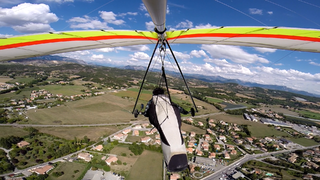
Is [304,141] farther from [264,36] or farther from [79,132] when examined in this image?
[79,132]

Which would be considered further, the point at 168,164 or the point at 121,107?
the point at 121,107

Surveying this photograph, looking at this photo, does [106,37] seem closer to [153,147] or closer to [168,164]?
[168,164]

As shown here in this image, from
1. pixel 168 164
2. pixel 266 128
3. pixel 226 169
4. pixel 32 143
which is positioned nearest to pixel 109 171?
pixel 32 143

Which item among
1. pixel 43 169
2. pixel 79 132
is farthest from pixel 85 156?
pixel 79 132

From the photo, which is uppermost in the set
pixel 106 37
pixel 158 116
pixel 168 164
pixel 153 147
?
pixel 106 37

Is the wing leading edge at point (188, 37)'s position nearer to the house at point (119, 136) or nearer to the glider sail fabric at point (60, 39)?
the glider sail fabric at point (60, 39)

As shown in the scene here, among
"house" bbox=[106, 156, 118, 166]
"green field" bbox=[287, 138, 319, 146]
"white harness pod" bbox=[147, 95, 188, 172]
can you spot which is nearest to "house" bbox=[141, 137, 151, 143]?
"house" bbox=[106, 156, 118, 166]

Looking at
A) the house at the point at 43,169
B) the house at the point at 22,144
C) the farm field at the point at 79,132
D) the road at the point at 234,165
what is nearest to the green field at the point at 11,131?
the farm field at the point at 79,132
